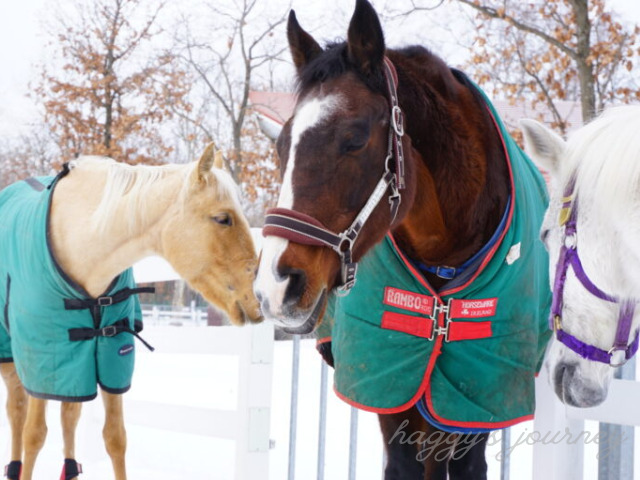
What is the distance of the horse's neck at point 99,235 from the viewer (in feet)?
9.30

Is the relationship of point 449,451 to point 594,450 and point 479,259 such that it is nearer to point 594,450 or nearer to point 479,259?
point 479,259

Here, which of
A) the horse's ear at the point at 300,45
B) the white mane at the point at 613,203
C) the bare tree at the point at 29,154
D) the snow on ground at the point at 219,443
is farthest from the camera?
the bare tree at the point at 29,154

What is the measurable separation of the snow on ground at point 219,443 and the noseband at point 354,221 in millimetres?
1703

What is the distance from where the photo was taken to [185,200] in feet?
9.53

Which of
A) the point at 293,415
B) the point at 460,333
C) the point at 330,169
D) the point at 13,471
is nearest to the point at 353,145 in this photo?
the point at 330,169

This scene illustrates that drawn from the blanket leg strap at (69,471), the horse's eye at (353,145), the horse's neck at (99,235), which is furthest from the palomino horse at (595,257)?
the blanket leg strap at (69,471)

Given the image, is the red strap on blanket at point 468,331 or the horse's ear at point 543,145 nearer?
the horse's ear at point 543,145

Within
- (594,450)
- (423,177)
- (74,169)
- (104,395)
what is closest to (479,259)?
(423,177)

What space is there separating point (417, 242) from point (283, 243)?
1.82 ft

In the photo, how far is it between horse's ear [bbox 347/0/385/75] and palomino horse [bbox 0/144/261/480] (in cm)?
118

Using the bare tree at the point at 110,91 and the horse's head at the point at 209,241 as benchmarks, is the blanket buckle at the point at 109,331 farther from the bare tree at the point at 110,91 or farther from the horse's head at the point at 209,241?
the bare tree at the point at 110,91

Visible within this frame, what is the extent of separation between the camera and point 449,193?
195 centimetres

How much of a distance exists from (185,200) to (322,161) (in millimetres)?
1402

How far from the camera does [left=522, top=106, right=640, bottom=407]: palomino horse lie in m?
1.43
